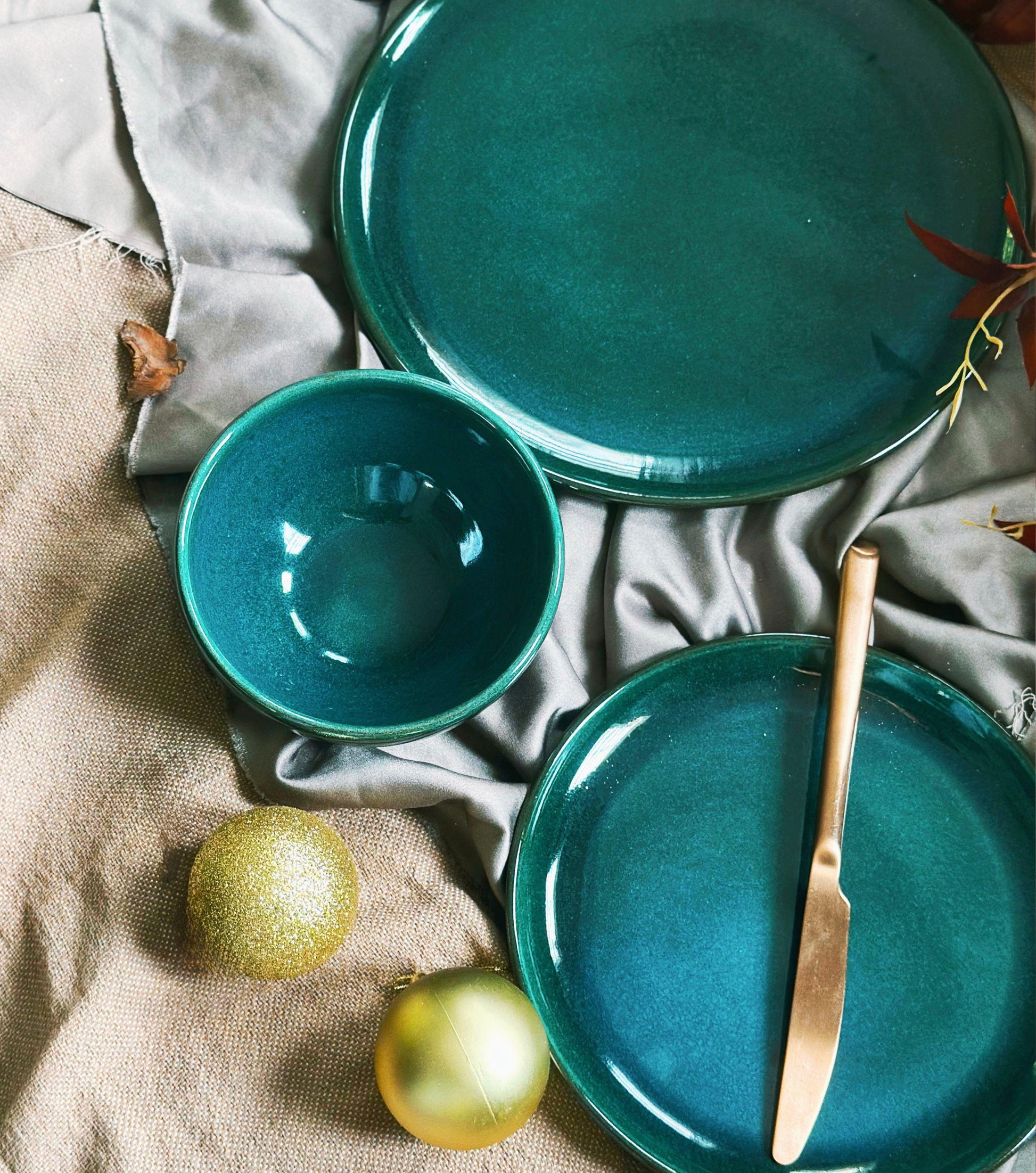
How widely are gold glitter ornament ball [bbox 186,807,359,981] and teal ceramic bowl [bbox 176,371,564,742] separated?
72 mm

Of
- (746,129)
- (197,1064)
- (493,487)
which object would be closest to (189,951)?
(197,1064)

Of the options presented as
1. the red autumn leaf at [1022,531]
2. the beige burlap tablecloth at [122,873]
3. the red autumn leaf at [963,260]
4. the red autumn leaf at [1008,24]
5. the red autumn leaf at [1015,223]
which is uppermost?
the red autumn leaf at [1008,24]

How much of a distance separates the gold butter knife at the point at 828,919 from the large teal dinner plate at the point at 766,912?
0.01 meters

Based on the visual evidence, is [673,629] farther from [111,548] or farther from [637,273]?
[111,548]

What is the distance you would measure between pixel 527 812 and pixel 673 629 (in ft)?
0.49

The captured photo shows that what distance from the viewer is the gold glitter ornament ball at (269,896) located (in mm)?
565

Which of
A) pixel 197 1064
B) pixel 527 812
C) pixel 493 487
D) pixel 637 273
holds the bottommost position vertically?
pixel 197 1064

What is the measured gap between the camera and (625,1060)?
2.05 ft

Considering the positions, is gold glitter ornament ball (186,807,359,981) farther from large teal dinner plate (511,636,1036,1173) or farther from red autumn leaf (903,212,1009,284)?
red autumn leaf (903,212,1009,284)

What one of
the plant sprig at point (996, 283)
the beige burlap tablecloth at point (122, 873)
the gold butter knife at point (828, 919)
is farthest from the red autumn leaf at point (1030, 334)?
the beige burlap tablecloth at point (122, 873)

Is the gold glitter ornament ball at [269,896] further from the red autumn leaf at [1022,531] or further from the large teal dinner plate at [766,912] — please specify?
the red autumn leaf at [1022,531]

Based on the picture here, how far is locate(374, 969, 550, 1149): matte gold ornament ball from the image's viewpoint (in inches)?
21.5

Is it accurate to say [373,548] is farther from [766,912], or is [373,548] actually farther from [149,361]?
[766,912]

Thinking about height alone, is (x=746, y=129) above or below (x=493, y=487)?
above
